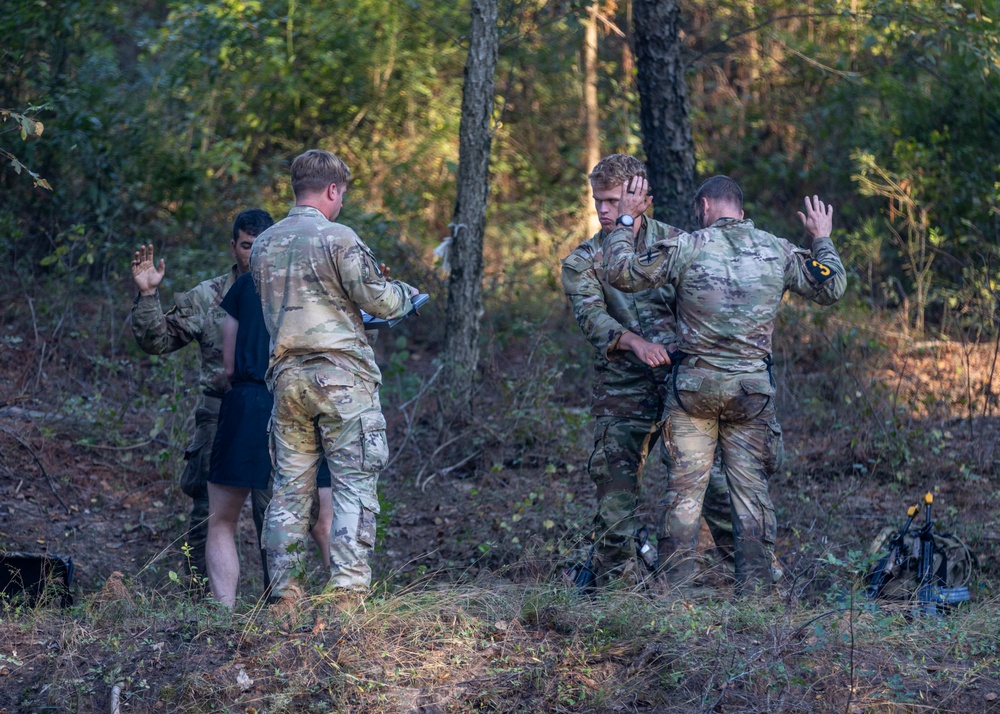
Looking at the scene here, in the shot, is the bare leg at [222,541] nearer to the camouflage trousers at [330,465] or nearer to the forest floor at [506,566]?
the forest floor at [506,566]

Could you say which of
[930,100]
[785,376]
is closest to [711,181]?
[785,376]

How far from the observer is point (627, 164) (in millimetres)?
4816

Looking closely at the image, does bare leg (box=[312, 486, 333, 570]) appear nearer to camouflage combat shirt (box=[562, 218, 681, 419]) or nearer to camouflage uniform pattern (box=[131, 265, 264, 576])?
camouflage uniform pattern (box=[131, 265, 264, 576])

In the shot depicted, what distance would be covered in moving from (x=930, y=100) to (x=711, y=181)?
6.99 m

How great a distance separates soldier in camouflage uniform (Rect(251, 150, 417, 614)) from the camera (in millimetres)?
4109

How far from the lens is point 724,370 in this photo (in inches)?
178

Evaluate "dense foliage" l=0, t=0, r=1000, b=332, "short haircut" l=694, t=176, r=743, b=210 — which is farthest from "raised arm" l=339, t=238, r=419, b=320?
"dense foliage" l=0, t=0, r=1000, b=332

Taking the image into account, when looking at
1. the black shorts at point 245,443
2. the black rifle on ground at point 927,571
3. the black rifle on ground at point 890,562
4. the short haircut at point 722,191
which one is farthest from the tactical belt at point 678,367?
the black shorts at point 245,443

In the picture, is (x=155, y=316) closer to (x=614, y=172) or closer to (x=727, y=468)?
(x=614, y=172)

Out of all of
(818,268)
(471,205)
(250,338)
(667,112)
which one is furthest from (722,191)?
(471,205)

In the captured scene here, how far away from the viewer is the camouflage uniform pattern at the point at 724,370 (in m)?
4.54

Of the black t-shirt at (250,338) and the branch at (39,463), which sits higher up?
the black t-shirt at (250,338)

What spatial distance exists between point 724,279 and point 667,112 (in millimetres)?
2973

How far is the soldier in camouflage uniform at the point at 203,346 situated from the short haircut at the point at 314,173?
73cm
